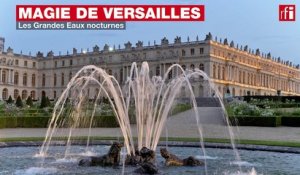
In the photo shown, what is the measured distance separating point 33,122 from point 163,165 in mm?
16222

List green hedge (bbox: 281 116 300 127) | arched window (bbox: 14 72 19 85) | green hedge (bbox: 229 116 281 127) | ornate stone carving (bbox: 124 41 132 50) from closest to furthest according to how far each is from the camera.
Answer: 1. green hedge (bbox: 229 116 281 127)
2. green hedge (bbox: 281 116 300 127)
3. ornate stone carving (bbox: 124 41 132 50)
4. arched window (bbox: 14 72 19 85)

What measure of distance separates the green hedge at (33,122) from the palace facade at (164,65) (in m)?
42.0

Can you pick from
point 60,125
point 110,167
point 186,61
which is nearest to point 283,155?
point 110,167

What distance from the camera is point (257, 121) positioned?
2433cm

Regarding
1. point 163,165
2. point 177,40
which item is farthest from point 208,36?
point 163,165

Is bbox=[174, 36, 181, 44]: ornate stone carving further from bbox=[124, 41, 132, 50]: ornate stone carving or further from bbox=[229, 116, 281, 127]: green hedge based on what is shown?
bbox=[229, 116, 281, 127]: green hedge

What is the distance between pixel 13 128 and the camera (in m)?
24.5

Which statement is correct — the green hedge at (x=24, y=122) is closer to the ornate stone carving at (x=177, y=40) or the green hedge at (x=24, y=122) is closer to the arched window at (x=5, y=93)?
the ornate stone carving at (x=177, y=40)

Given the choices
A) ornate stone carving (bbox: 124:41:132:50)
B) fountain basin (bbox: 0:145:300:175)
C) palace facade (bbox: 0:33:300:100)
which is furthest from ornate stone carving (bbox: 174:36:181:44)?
fountain basin (bbox: 0:145:300:175)

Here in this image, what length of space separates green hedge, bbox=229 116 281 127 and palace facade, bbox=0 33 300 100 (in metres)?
40.6

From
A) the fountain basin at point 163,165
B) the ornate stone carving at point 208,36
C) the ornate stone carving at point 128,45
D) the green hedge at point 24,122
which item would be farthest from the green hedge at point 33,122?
the ornate stone carving at point 128,45

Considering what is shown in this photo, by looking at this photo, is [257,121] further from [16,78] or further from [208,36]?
[16,78]

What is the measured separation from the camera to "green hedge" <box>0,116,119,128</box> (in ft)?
80.3

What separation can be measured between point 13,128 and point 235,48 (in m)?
56.3
